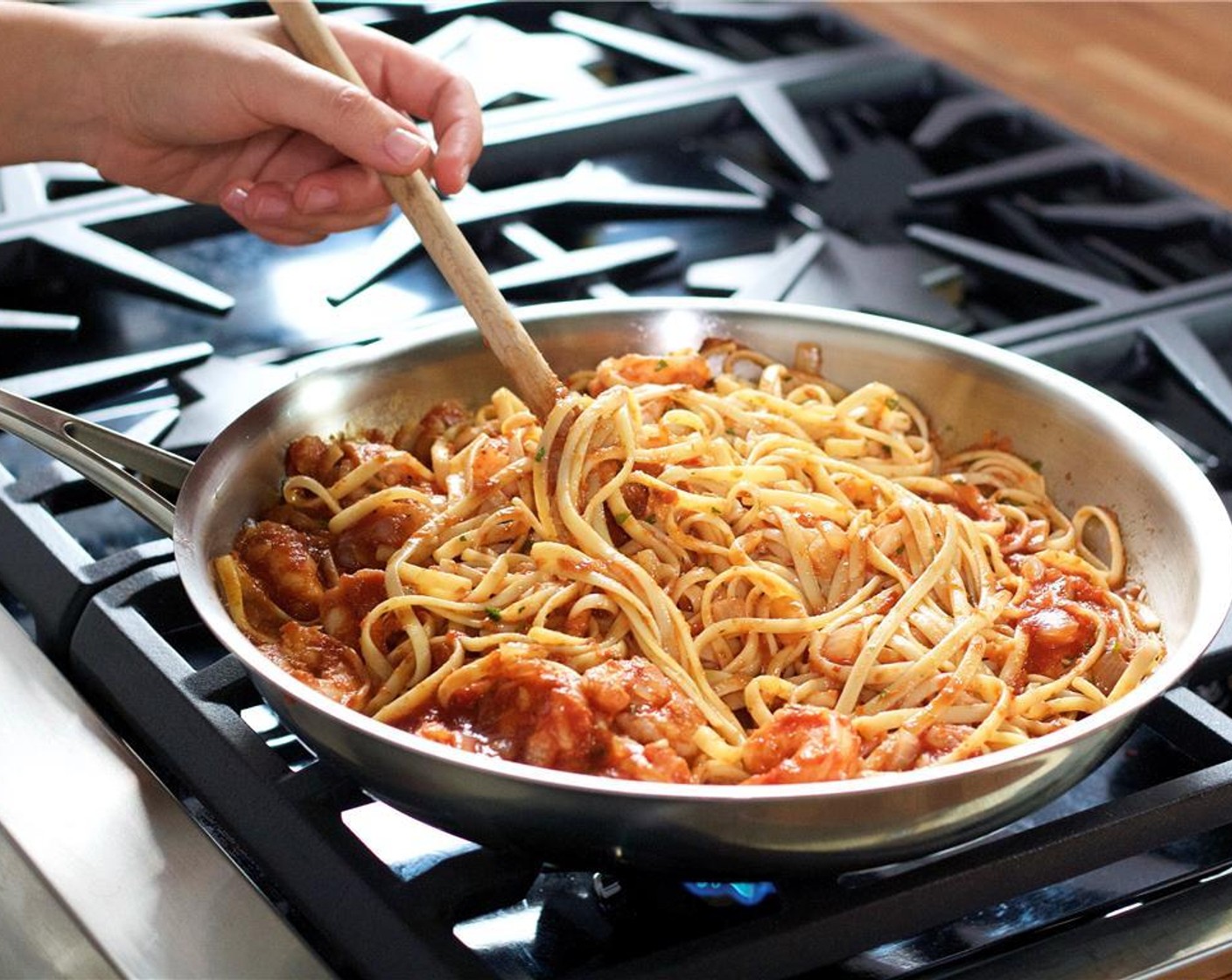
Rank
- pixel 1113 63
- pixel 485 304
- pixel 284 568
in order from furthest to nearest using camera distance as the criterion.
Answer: pixel 1113 63, pixel 485 304, pixel 284 568

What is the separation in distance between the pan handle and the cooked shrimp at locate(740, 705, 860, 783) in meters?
0.50

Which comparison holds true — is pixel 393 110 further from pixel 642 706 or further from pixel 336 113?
pixel 642 706

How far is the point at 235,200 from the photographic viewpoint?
70.8 inches

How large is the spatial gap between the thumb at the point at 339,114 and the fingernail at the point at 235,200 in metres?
0.19

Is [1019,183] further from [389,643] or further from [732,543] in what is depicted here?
[389,643]

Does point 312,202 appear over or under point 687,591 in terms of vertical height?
over

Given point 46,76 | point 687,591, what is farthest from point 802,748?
point 46,76

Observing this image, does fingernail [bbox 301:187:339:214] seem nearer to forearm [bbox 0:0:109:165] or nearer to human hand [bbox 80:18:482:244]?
human hand [bbox 80:18:482:244]

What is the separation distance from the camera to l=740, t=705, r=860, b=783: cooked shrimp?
3.67 ft

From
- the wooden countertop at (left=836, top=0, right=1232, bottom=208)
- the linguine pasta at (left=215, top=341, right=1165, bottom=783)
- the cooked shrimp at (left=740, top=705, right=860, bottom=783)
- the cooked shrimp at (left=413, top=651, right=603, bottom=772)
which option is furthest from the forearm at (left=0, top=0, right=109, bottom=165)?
the wooden countertop at (left=836, top=0, right=1232, bottom=208)

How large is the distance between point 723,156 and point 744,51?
1.36 feet

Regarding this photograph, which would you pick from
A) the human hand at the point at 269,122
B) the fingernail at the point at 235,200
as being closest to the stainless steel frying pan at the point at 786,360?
the human hand at the point at 269,122

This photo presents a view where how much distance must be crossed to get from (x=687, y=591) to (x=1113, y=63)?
190cm

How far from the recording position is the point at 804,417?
1.56 m
